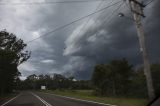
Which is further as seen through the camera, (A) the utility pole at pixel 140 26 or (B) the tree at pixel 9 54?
(B) the tree at pixel 9 54

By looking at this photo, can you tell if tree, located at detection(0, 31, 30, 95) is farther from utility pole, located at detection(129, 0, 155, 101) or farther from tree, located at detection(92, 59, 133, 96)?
utility pole, located at detection(129, 0, 155, 101)

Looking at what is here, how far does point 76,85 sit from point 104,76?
10873cm

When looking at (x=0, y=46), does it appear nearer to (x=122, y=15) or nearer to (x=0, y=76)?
(x=0, y=76)

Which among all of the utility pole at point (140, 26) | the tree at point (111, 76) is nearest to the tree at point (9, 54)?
the tree at point (111, 76)

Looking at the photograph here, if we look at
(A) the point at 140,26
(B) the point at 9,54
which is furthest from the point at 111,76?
(A) the point at 140,26

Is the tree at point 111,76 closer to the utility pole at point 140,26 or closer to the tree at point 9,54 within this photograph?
the tree at point 9,54

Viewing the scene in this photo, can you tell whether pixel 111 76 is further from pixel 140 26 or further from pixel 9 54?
pixel 140 26

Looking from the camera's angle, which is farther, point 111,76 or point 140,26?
point 111,76

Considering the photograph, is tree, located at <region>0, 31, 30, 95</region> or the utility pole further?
tree, located at <region>0, 31, 30, 95</region>

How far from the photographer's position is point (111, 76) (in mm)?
67312

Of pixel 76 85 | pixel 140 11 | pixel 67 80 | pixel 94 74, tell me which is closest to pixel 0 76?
pixel 94 74

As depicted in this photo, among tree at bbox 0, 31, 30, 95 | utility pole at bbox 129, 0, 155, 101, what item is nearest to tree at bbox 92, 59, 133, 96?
tree at bbox 0, 31, 30, 95

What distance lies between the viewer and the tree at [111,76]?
6494 centimetres

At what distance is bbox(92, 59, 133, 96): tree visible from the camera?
213 feet
